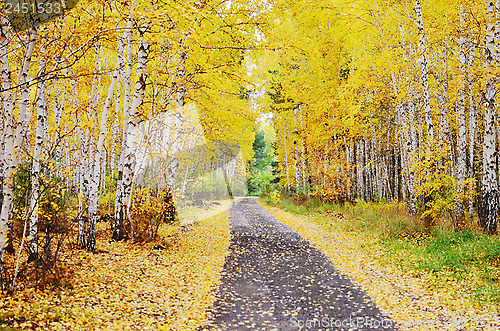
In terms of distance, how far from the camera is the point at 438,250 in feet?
25.7

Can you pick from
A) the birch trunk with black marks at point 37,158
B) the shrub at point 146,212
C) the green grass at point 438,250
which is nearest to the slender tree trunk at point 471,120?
the green grass at point 438,250

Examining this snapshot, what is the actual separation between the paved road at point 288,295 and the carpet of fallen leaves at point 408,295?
30cm

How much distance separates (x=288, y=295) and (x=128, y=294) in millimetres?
2879

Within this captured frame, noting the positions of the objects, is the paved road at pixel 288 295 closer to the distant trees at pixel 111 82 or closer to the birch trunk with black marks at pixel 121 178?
the distant trees at pixel 111 82

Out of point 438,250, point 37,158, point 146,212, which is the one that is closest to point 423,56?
point 438,250

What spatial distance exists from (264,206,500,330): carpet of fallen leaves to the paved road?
30 centimetres

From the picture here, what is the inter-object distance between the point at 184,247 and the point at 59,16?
634cm

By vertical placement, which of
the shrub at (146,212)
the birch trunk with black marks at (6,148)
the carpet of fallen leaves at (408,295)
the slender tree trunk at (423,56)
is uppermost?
the slender tree trunk at (423,56)

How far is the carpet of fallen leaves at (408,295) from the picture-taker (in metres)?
4.73

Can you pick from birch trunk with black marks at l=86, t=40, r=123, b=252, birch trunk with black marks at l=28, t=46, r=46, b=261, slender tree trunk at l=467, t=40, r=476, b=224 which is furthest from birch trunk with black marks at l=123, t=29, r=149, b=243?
slender tree trunk at l=467, t=40, r=476, b=224

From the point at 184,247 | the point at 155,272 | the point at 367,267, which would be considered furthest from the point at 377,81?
the point at 155,272

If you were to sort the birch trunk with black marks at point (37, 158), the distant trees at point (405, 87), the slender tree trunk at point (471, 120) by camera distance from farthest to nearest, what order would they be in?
1. the slender tree trunk at point (471, 120)
2. the distant trees at point (405, 87)
3. the birch trunk with black marks at point (37, 158)

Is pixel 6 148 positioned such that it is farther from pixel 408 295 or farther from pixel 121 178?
pixel 408 295

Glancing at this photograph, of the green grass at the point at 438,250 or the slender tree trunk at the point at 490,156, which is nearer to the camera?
the green grass at the point at 438,250
